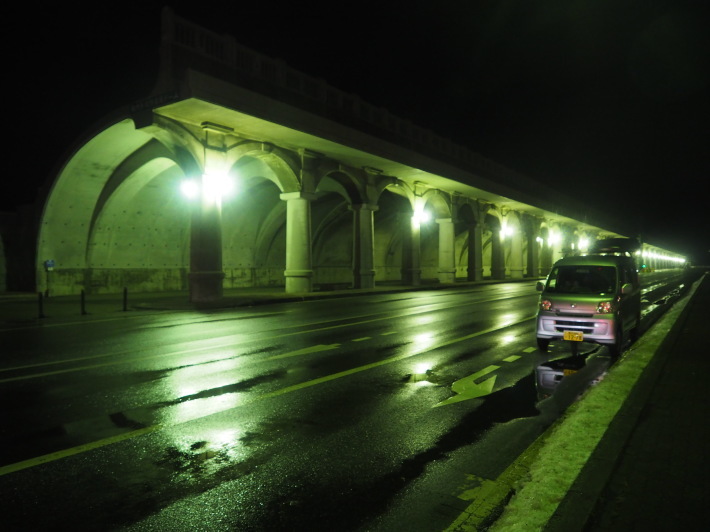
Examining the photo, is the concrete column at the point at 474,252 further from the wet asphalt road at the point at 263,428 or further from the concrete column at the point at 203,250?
the wet asphalt road at the point at 263,428

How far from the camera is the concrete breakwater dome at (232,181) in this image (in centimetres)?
1970

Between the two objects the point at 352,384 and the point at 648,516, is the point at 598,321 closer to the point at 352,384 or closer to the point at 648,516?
the point at 352,384

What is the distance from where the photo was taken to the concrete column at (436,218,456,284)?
40.0 meters

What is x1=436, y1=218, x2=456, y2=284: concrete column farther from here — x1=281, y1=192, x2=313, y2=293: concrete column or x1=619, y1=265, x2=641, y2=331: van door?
x1=619, y1=265, x2=641, y2=331: van door

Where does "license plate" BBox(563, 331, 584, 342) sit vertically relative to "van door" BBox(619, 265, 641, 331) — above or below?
below

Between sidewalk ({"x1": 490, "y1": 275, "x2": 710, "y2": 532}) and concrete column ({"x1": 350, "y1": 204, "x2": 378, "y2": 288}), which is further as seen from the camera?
concrete column ({"x1": 350, "y1": 204, "x2": 378, "y2": 288})

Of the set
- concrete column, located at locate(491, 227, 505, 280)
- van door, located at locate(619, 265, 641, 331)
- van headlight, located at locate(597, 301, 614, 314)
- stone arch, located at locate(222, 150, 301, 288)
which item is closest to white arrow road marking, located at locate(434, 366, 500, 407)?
van headlight, located at locate(597, 301, 614, 314)

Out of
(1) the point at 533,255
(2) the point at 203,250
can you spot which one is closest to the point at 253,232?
(2) the point at 203,250

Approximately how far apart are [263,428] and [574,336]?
6.80 m

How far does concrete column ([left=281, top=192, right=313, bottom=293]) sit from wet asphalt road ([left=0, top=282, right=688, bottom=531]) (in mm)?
14890

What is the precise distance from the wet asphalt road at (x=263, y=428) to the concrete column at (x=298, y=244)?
14.9 meters

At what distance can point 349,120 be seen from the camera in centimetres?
2577

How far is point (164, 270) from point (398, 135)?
1556 cm

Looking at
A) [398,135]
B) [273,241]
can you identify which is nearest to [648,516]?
[398,135]
